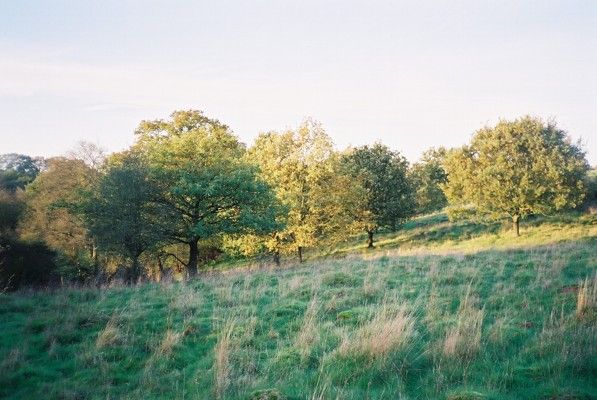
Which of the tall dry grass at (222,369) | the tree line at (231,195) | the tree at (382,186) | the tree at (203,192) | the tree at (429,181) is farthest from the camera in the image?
the tree at (429,181)

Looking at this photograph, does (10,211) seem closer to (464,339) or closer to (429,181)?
(464,339)

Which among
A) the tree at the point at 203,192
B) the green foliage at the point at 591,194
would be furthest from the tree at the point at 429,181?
the tree at the point at 203,192

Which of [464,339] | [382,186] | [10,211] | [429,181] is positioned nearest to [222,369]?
[464,339]

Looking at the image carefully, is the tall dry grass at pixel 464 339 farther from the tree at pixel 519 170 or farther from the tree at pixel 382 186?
the tree at pixel 382 186

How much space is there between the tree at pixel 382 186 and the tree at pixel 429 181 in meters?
2.91

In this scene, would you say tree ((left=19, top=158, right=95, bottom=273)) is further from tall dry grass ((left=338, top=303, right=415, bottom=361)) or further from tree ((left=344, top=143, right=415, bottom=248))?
tall dry grass ((left=338, top=303, right=415, bottom=361))

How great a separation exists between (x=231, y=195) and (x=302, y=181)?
697cm

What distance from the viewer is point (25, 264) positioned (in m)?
19.6

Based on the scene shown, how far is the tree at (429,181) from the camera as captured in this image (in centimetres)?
4956

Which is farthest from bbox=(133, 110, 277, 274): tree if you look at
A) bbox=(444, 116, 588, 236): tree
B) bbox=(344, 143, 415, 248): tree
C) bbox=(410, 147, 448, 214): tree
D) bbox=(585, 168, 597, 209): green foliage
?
bbox=(585, 168, 597, 209): green foliage

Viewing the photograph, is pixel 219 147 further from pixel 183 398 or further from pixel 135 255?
pixel 183 398

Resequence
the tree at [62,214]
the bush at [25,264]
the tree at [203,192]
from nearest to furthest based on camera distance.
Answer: the bush at [25,264] < the tree at [203,192] < the tree at [62,214]

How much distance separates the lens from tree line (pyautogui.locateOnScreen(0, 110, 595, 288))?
21.8 m

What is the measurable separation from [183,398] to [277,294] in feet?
22.2
